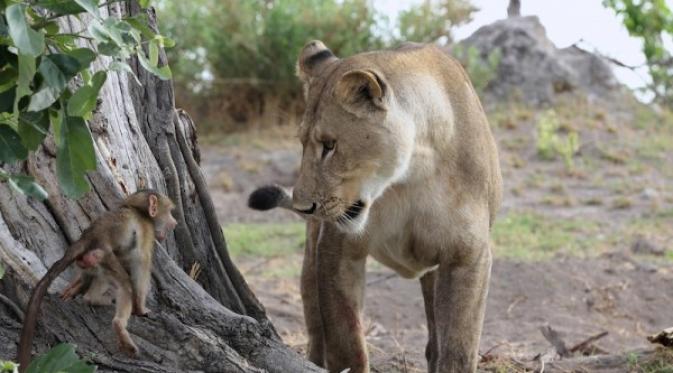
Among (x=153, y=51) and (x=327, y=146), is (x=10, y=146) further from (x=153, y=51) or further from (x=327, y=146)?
(x=327, y=146)

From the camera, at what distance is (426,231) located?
14.3 feet

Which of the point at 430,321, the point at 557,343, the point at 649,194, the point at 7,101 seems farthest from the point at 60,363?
the point at 649,194

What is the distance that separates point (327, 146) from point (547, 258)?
5339 mm

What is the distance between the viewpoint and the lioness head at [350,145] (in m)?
4.02

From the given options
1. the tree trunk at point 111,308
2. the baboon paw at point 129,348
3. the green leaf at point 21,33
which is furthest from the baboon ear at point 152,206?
the green leaf at point 21,33

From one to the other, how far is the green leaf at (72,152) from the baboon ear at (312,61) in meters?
1.61

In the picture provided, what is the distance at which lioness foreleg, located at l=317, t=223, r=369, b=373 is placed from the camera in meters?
4.49

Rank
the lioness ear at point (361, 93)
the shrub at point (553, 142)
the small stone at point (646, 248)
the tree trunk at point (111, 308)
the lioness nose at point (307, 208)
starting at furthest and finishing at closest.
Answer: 1. the shrub at point (553, 142)
2. the small stone at point (646, 248)
3. the lioness nose at point (307, 208)
4. the lioness ear at point (361, 93)
5. the tree trunk at point (111, 308)

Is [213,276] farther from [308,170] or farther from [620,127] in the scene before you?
[620,127]

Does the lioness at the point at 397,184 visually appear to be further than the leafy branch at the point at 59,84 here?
Yes

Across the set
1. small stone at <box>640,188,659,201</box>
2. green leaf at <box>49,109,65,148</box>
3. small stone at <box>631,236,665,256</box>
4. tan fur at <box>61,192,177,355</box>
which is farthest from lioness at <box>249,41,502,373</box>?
small stone at <box>640,188,659,201</box>

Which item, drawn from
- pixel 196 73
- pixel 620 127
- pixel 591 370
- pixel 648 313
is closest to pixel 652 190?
pixel 620 127

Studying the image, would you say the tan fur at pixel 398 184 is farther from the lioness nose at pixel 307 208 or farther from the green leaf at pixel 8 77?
the green leaf at pixel 8 77

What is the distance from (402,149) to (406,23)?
11.0m
